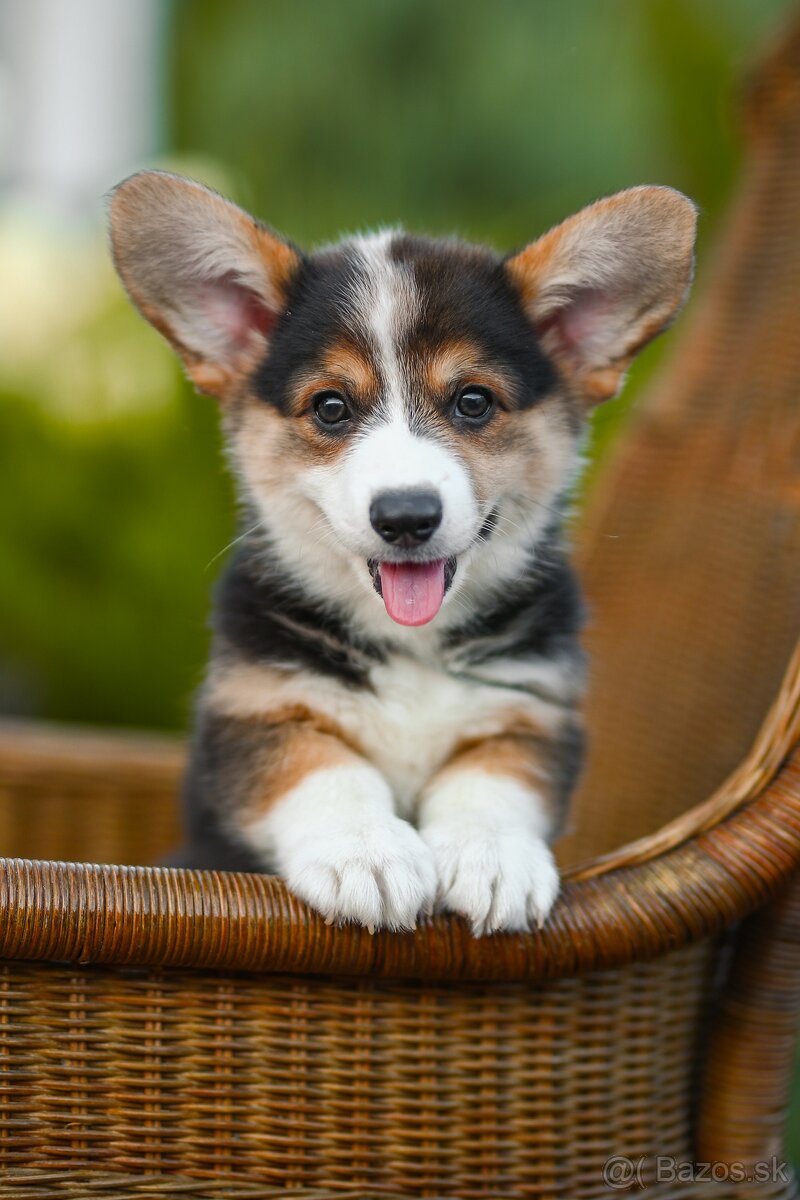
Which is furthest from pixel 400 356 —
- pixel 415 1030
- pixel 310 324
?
pixel 415 1030

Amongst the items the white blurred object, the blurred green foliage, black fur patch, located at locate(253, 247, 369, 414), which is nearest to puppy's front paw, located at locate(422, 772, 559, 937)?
black fur patch, located at locate(253, 247, 369, 414)

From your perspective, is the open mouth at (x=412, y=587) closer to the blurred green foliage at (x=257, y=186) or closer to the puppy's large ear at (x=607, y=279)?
the puppy's large ear at (x=607, y=279)

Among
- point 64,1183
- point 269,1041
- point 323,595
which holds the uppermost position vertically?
point 323,595

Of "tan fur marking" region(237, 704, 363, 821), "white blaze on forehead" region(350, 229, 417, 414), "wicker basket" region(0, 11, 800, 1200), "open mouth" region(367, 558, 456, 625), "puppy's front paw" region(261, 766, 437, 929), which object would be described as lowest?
"wicker basket" region(0, 11, 800, 1200)

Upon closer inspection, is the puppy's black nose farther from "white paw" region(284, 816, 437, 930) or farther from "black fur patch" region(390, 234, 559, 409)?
"white paw" region(284, 816, 437, 930)

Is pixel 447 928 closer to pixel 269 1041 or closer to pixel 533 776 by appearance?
pixel 269 1041

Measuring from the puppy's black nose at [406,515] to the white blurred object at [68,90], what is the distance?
5.27 meters

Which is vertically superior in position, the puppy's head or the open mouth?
the puppy's head

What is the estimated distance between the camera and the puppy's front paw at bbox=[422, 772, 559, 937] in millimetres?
1923

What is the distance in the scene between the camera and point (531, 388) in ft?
8.07

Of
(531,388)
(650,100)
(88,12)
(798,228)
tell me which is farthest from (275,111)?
(531,388)

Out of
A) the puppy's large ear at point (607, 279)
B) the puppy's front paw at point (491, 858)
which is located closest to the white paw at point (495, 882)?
the puppy's front paw at point (491, 858)

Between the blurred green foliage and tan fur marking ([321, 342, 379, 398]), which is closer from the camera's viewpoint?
tan fur marking ([321, 342, 379, 398])

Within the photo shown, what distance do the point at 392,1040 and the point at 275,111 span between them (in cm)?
583
